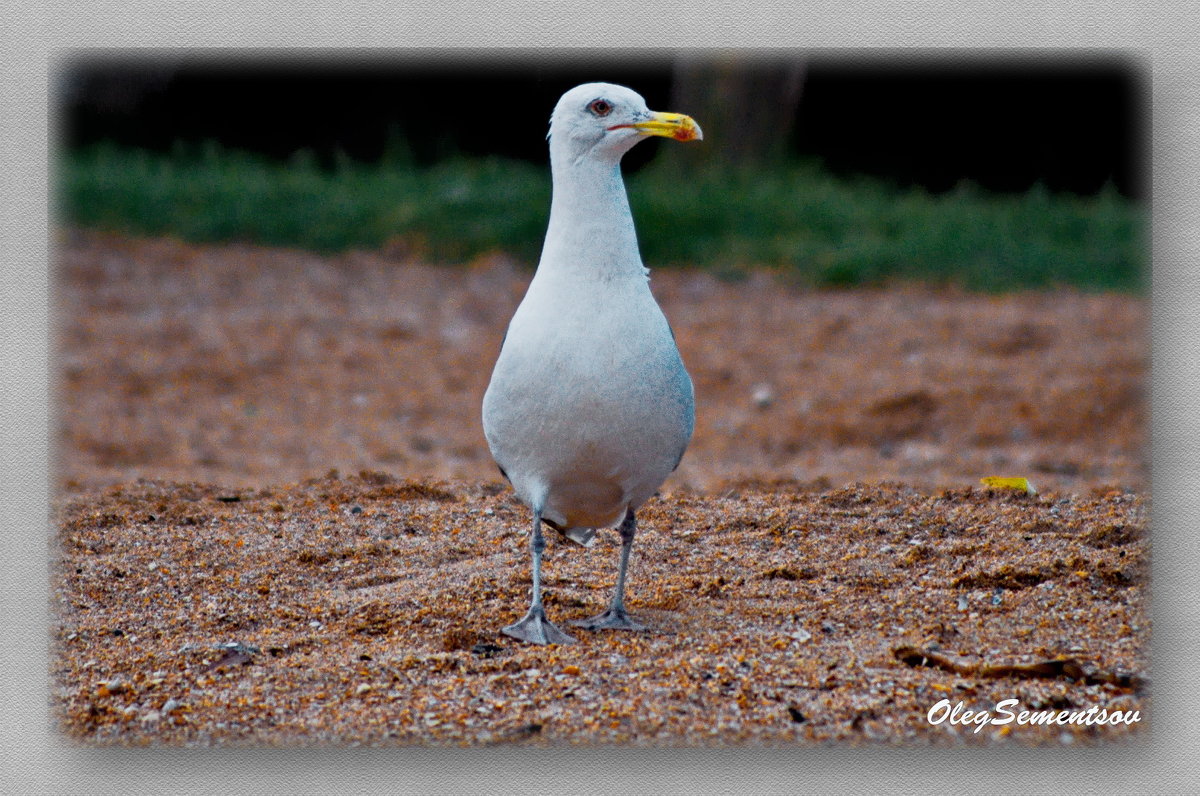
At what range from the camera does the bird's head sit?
4145 mm

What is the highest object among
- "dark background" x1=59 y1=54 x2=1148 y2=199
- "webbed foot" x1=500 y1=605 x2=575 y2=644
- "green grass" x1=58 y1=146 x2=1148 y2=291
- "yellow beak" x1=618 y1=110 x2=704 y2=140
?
"dark background" x1=59 y1=54 x2=1148 y2=199

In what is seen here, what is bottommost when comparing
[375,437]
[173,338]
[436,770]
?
[436,770]

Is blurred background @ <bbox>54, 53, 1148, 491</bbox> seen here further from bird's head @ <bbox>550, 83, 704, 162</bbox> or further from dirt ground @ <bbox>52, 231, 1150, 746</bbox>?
bird's head @ <bbox>550, 83, 704, 162</bbox>

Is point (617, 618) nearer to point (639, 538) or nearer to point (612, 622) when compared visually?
point (612, 622)

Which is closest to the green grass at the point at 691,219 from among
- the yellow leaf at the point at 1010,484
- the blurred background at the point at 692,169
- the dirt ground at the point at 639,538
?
the blurred background at the point at 692,169

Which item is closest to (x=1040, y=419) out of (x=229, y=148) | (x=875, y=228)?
(x=875, y=228)

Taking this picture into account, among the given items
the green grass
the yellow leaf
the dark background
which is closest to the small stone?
the green grass

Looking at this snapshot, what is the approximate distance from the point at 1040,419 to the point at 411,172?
21.6ft

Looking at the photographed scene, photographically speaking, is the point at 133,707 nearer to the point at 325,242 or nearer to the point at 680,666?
the point at 680,666

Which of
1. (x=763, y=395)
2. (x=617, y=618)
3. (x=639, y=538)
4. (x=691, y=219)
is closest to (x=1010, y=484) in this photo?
(x=639, y=538)

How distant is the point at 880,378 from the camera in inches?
347

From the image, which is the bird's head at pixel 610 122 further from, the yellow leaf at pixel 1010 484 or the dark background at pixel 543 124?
the dark background at pixel 543 124

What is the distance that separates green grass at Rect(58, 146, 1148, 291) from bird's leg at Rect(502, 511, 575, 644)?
21.8ft

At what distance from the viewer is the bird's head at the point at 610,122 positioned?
13.6 feet
